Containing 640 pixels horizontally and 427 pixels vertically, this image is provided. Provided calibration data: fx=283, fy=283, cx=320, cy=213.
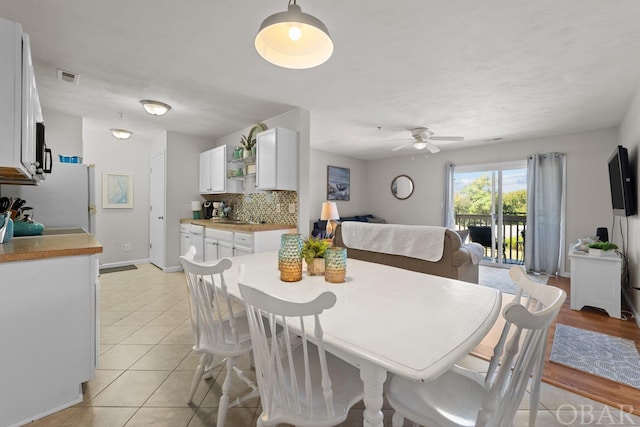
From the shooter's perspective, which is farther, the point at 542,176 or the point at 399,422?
the point at 542,176

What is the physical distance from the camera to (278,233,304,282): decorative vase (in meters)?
1.48

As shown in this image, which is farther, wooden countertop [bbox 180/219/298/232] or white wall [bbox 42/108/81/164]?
white wall [bbox 42/108/81/164]

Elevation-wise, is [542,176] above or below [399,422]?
above

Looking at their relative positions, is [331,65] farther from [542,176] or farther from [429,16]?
[542,176]

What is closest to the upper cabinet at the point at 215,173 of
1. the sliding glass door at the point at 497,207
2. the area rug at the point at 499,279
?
the area rug at the point at 499,279

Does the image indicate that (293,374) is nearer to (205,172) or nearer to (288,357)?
(288,357)

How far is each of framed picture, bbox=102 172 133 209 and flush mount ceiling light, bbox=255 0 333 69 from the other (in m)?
4.89

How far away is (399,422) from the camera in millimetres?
1217

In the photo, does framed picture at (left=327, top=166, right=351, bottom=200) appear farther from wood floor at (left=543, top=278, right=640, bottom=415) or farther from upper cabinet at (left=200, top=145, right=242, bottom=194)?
wood floor at (left=543, top=278, right=640, bottom=415)

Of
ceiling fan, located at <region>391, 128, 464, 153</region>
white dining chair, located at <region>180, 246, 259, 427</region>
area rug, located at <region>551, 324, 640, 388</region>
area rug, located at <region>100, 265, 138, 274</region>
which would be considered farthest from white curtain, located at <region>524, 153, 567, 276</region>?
area rug, located at <region>100, 265, 138, 274</region>

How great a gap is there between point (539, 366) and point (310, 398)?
81 cm

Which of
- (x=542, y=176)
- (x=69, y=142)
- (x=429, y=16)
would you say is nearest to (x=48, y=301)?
(x=429, y=16)

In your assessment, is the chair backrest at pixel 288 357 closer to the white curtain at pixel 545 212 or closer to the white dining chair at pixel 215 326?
the white dining chair at pixel 215 326

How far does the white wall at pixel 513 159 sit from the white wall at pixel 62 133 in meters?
5.94
